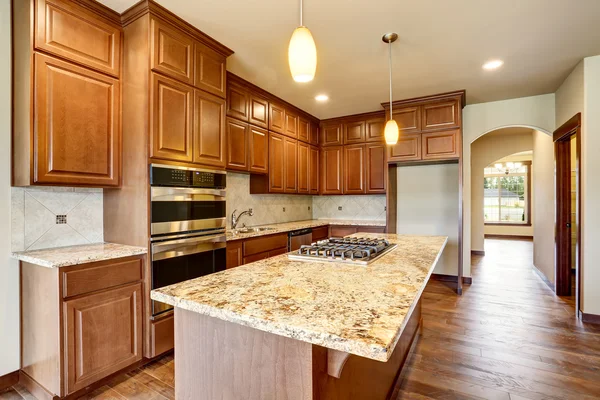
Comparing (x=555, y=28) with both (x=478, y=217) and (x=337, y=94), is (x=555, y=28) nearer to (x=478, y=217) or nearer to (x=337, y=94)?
(x=337, y=94)

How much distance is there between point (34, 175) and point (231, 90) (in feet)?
6.60

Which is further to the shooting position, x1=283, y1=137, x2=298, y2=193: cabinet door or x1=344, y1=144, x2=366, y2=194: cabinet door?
x1=344, y1=144, x2=366, y2=194: cabinet door

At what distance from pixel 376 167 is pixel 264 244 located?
2.28 metres

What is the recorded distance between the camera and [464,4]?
2.16 m

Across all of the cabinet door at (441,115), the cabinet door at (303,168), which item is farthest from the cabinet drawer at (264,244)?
the cabinet door at (441,115)

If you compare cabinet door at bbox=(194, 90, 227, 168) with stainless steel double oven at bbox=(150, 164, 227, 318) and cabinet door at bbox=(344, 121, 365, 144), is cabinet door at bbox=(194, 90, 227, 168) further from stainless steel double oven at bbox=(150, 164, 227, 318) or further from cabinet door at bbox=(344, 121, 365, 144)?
cabinet door at bbox=(344, 121, 365, 144)

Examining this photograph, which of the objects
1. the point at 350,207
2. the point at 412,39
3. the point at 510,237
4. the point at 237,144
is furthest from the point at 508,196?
the point at 237,144

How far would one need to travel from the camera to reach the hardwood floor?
1.97 meters

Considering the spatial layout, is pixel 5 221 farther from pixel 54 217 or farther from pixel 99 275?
pixel 99 275

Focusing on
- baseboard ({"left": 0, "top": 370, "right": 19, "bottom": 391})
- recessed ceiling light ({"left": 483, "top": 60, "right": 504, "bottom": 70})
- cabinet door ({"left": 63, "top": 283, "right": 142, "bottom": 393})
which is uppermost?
recessed ceiling light ({"left": 483, "top": 60, "right": 504, "bottom": 70})

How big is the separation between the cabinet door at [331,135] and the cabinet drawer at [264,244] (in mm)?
2037

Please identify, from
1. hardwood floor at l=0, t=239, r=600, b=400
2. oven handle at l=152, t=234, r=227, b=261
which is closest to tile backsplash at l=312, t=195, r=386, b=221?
hardwood floor at l=0, t=239, r=600, b=400

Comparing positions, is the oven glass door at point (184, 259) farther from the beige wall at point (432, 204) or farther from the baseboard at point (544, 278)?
the baseboard at point (544, 278)

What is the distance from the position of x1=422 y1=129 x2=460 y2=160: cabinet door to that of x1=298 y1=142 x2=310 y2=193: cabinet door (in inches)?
67.1
